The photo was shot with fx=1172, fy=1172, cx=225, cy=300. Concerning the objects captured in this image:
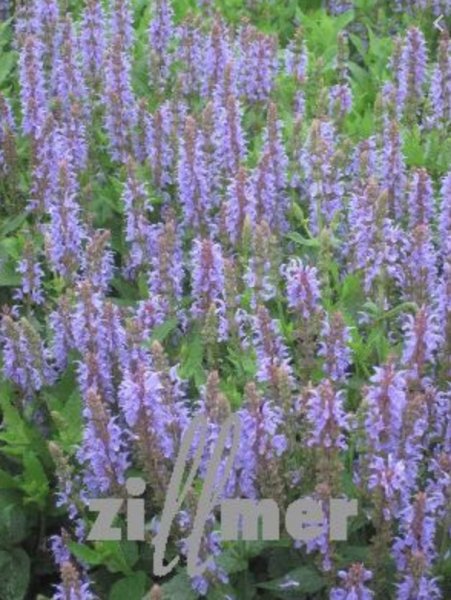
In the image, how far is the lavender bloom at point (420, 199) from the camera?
5.00 m

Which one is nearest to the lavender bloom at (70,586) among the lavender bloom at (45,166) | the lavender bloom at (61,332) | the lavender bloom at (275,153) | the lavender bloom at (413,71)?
the lavender bloom at (61,332)

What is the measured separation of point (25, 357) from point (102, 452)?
70cm

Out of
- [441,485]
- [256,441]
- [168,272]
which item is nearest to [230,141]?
[168,272]

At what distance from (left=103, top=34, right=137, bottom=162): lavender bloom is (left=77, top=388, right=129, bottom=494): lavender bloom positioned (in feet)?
7.14

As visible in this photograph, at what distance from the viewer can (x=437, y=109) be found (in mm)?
5996

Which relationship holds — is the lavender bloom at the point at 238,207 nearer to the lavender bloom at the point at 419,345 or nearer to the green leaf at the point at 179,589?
the lavender bloom at the point at 419,345

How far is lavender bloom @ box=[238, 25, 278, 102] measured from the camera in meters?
6.12

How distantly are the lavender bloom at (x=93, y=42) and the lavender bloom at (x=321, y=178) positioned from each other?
1.60 meters

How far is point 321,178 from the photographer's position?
512 cm

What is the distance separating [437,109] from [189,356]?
2292 millimetres

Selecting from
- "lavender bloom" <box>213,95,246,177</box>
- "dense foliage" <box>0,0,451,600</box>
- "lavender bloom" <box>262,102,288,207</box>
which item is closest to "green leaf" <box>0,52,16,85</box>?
"dense foliage" <box>0,0,451,600</box>

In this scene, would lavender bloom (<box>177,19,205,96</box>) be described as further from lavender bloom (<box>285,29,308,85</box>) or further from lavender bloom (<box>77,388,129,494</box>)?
lavender bloom (<box>77,388,129,494</box>)

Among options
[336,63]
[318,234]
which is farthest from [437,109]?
[318,234]

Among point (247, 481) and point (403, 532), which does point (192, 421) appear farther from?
point (403, 532)
